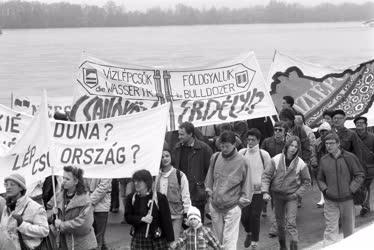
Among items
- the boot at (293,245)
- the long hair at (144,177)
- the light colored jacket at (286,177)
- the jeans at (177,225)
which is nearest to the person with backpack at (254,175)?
the light colored jacket at (286,177)

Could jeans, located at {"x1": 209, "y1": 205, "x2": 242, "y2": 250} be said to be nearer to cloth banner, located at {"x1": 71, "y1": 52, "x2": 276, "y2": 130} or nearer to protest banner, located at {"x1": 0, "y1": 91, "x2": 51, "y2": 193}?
protest banner, located at {"x1": 0, "y1": 91, "x2": 51, "y2": 193}

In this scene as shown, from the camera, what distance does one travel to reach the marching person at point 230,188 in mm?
8695

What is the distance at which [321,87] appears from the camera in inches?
490

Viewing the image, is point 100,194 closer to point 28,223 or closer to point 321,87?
point 28,223

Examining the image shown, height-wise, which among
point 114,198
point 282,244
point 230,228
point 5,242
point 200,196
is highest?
point 5,242

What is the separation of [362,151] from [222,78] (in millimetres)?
2245

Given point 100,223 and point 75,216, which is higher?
point 75,216

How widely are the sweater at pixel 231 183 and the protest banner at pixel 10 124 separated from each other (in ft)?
6.84

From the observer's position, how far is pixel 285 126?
10219 mm

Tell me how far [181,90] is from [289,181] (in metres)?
3.20

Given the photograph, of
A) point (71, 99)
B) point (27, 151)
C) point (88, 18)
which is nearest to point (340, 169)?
point (27, 151)

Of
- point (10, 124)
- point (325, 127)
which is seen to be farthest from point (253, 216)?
point (10, 124)

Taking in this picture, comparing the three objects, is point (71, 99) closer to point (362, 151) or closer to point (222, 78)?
point (222, 78)

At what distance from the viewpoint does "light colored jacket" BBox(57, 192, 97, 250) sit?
7.77m
